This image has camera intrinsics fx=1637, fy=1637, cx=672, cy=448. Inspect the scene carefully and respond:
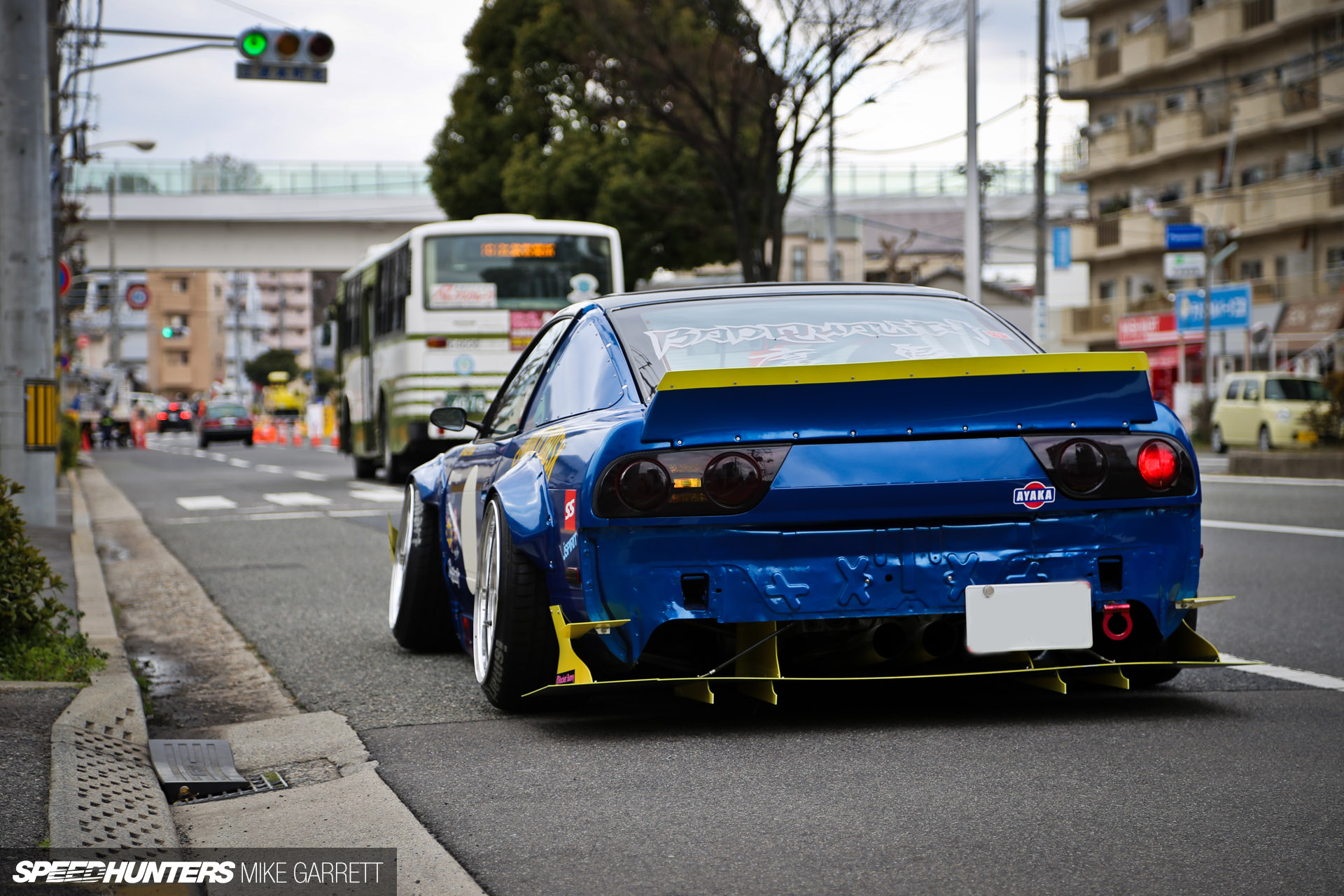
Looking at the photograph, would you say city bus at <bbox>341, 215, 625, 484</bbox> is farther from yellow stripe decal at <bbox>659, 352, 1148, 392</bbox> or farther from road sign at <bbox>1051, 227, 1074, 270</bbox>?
road sign at <bbox>1051, 227, 1074, 270</bbox>

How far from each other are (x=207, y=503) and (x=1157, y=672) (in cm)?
1594

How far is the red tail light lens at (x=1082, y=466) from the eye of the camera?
4.49 m

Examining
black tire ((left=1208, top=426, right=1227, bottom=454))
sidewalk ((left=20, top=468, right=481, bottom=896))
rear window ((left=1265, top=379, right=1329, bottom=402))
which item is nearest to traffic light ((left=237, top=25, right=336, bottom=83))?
sidewalk ((left=20, top=468, right=481, bottom=896))

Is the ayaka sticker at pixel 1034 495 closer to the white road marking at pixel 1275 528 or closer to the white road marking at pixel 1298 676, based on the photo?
the white road marking at pixel 1298 676

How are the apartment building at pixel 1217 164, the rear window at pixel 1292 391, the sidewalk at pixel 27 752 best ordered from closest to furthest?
the sidewalk at pixel 27 752 → the rear window at pixel 1292 391 → the apartment building at pixel 1217 164

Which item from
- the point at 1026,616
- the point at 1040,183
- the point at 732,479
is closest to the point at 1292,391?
the point at 1040,183

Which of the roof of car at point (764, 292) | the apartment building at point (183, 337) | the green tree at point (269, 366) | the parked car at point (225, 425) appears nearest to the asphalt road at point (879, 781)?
the roof of car at point (764, 292)

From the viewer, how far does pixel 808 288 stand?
5.60 m

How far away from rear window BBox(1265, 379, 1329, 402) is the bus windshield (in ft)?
50.3

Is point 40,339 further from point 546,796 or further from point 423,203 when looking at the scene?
point 423,203

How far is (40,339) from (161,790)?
920 cm

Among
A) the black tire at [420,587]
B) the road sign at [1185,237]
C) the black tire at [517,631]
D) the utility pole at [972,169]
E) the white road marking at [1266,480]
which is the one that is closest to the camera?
the black tire at [517,631]

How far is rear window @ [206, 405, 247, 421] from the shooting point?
5481 centimetres

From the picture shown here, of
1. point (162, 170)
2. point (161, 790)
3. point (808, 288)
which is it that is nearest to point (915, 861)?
point (161, 790)
